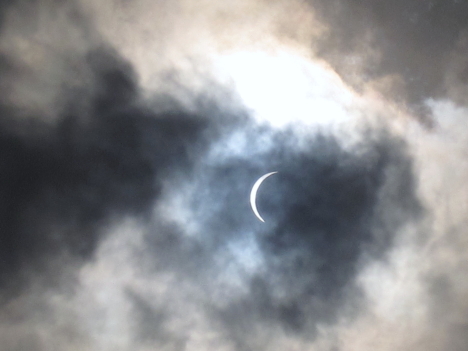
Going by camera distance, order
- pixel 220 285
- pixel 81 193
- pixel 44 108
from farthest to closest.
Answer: pixel 220 285, pixel 81 193, pixel 44 108

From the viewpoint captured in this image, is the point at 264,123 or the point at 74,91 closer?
the point at 74,91

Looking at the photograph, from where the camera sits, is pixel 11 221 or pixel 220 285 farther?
pixel 220 285

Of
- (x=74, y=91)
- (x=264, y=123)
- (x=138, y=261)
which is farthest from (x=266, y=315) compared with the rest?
(x=74, y=91)

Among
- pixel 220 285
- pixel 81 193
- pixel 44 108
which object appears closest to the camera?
pixel 44 108

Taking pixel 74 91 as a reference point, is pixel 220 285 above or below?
below

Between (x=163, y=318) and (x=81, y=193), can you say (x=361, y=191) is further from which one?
(x=81, y=193)

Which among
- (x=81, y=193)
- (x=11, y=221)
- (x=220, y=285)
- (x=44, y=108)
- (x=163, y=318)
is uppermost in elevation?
(x=44, y=108)

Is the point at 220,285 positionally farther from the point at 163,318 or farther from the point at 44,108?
the point at 44,108

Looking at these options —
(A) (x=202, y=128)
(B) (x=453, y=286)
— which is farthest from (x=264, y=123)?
Result: (B) (x=453, y=286)

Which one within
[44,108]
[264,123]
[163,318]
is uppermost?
[264,123]
